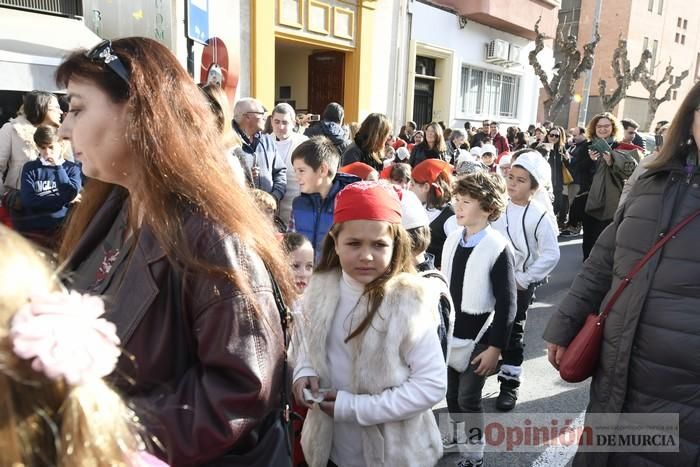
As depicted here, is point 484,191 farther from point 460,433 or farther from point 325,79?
point 325,79

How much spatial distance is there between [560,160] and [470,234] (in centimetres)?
664

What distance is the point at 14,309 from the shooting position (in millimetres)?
604

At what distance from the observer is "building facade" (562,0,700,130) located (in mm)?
35094

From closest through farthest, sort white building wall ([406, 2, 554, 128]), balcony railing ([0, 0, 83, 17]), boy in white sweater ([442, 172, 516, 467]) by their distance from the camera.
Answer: boy in white sweater ([442, 172, 516, 467]), balcony railing ([0, 0, 83, 17]), white building wall ([406, 2, 554, 128])

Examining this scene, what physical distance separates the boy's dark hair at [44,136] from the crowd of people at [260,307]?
1.81 m

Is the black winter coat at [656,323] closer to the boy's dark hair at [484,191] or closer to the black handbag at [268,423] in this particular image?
the boy's dark hair at [484,191]

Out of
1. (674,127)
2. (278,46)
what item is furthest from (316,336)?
(278,46)

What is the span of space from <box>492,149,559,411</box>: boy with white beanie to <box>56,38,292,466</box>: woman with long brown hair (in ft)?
8.16

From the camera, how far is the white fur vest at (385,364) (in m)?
1.68

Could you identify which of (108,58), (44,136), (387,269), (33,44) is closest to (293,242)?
(387,269)

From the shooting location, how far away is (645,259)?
1.69m

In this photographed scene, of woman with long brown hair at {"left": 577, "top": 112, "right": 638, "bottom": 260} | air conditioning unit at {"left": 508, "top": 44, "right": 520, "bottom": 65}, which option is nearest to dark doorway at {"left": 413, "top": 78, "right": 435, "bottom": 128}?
air conditioning unit at {"left": 508, "top": 44, "right": 520, "bottom": 65}

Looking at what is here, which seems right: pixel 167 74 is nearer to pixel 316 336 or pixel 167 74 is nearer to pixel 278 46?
pixel 316 336

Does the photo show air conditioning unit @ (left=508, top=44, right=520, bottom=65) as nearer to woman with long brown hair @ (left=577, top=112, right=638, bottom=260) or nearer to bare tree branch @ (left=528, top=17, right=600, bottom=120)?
bare tree branch @ (left=528, top=17, right=600, bottom=120)
